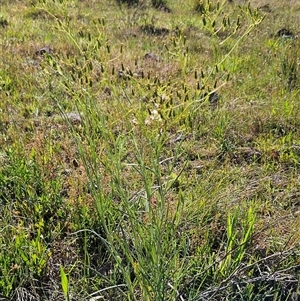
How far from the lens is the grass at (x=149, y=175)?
1.35 meters

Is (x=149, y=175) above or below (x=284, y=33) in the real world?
above

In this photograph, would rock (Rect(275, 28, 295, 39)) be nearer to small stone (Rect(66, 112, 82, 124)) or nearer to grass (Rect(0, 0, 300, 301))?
grass (Rect(0, 0, 300, 301))

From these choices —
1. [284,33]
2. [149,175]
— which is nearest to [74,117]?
[149,175]

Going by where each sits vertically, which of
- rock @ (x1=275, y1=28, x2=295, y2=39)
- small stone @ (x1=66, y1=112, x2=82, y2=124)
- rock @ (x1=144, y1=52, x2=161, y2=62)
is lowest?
rock @ (x1=275, y1=28, x2=295, y2=39)

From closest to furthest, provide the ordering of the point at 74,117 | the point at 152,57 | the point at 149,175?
the point at 149,175 → the point at 74,117 → the point at 152,57

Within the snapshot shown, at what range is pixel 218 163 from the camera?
271cm

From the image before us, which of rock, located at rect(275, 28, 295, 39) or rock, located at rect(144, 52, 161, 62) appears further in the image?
rock, located at rect(275, 28, 295, 39)

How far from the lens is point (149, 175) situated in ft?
5.71

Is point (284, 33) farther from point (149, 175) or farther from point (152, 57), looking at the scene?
point (149, 175)

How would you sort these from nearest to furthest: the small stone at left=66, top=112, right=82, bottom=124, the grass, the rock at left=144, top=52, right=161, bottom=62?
the grass → the small stone at left=66, top=112, right=82, bottom=124 → the rock at left=144, top=52, right=161, bottom=62

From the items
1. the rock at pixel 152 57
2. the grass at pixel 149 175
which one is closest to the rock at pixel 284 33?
the grass at pixel 149 175

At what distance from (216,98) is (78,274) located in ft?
7.29

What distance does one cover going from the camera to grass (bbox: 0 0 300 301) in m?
1.35

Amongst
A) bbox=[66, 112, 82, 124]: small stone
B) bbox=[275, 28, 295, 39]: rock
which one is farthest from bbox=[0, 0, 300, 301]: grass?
bbox=[275, 28, 295, 39]: rock
